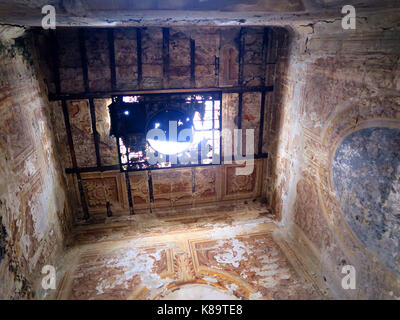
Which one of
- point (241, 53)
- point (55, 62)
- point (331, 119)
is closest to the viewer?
point (331, 119)

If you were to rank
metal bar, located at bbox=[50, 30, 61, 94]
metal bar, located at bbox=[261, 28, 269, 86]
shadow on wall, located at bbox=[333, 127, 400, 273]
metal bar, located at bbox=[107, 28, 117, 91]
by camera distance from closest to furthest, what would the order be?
1. shadow on wall, located at bbox=[333, 127, 400, 273]
2. metal bar, located at bbox=[50, 30, 61, 94]
3. metal bar, located at bbox=[107, 28, 117, 91]
4. metal bar, located at bbox=[261, 28, 269, 86]

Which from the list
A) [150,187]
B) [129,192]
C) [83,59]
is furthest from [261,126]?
[83,59]

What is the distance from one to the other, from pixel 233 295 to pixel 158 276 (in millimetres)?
1078

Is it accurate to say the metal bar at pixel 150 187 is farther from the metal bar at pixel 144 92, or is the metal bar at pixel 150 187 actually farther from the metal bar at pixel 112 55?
the metal bar at pixel 112 55

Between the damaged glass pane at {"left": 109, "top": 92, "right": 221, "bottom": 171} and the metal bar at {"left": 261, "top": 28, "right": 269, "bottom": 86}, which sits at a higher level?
the metal bar at {"left": 261, "top": 28, "right": 269, "bottom": 86}

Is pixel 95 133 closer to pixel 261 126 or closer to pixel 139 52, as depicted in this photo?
pixel 139 52

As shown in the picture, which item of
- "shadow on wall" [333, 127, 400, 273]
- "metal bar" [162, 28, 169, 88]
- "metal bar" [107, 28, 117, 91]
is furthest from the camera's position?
"metal bar" [162, 28, 169, 88]

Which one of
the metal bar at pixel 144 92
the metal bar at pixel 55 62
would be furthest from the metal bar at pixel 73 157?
the metal bar at pixel 55 62

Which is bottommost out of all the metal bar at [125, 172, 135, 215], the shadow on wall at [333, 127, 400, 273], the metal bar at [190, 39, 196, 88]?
the metal bar at [125, 172, 135, 215]

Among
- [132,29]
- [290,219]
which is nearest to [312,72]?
[290,219]

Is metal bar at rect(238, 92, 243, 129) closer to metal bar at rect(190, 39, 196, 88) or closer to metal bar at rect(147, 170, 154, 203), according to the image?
metal bar at rect(190, 39, 196, 88)

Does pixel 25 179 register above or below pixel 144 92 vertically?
below

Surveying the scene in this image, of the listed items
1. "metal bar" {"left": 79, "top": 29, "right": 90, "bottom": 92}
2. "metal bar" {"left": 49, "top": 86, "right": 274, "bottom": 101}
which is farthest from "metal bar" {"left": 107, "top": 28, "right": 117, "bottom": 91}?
"metal bar" {"left": 79, "top": 29, "right": 90, "bottom": 92}

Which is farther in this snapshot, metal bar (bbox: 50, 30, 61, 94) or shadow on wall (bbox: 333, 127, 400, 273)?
metal bar (bbox: 50, 30, 61, 94)
